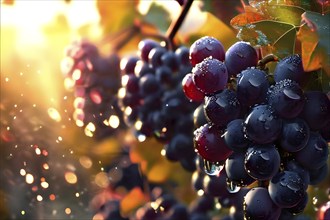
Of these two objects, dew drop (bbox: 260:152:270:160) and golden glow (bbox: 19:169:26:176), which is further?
golden glow (bbox: 19:169:26:176)

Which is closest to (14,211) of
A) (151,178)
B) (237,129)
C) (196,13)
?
(151,178)

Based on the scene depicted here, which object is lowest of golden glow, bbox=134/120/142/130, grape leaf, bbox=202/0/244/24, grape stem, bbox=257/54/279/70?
golden glow, bbox=134/120/142/130

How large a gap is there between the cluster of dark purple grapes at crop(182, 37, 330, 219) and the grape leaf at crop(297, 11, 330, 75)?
0.05m

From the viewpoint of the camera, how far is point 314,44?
2.02ft

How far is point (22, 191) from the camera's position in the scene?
122cm

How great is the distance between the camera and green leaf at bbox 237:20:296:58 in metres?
0.71

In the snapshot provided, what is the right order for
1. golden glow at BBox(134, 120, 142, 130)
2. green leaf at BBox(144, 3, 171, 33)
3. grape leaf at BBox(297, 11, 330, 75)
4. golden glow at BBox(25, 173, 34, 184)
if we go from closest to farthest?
grape leaf at BBox(297, 11, 330, 75)
golden glow at BBox(134, 120, 142, 130)
golden glow at BBox(25, 173, 34, 184)
green leaf at BBox(144, 3, 171, 33)

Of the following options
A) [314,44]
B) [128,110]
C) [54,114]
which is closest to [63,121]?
[54,114]

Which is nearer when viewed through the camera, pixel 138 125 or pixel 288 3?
pixel 288 3

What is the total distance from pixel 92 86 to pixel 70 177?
7.8 inches

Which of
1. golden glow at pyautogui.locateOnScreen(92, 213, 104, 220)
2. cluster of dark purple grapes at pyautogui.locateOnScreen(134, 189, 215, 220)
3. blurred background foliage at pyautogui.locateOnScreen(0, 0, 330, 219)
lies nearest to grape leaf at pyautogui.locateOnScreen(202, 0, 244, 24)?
blurred background foliage at pyautogui.locateOnScreen(0, 0, 330, 219)

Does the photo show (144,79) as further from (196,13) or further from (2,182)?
(2,182)

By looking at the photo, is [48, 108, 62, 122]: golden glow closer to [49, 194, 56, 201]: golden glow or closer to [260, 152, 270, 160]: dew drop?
[49, 194, 56, 201]: golden glow

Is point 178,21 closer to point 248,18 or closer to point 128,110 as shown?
point 128,110
